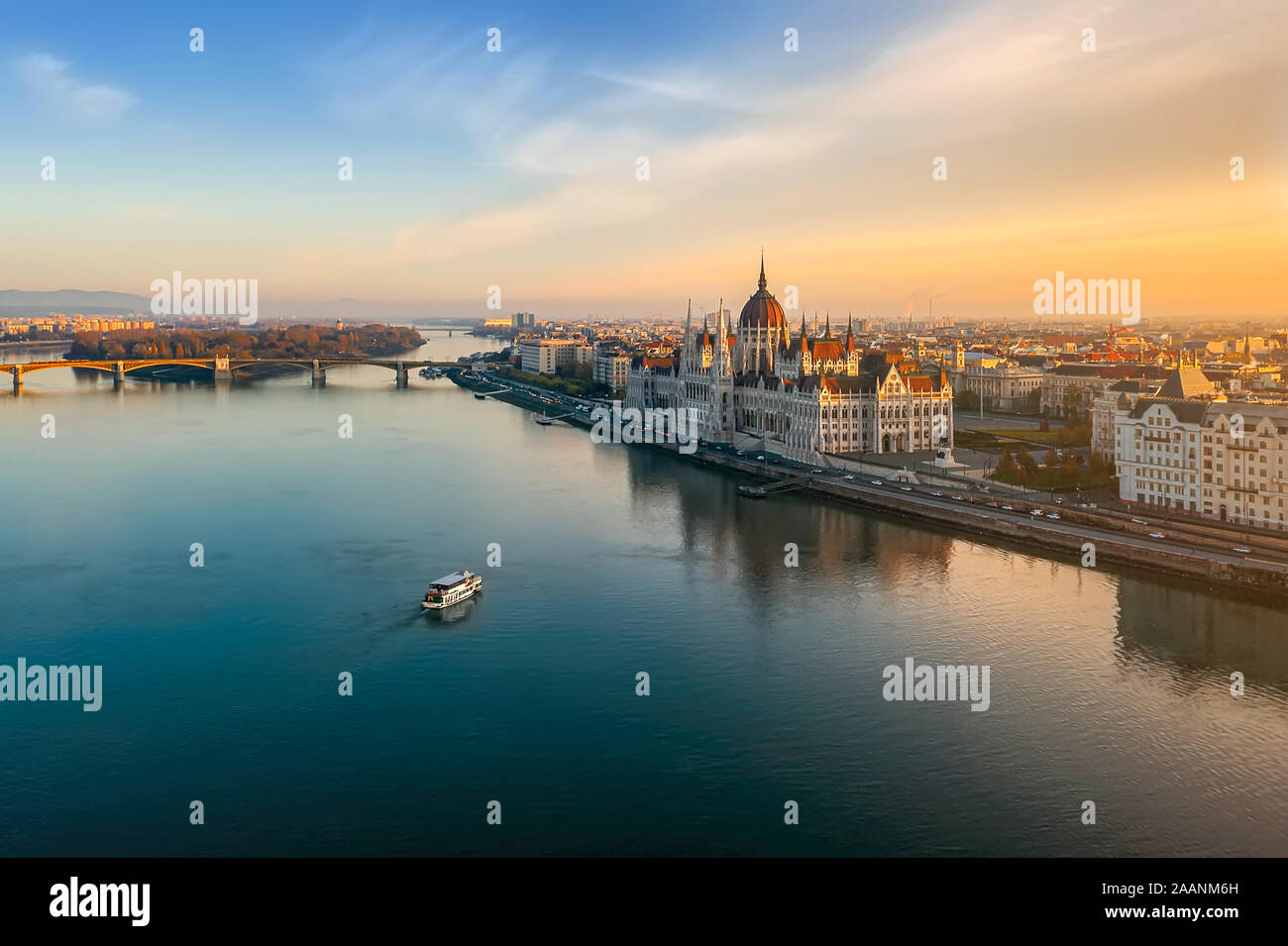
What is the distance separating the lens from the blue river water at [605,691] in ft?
24.2

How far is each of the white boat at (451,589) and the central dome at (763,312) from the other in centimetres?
1956

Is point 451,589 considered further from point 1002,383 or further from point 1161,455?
point 1002,383

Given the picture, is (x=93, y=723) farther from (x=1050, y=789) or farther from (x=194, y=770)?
(x=1050, y=789)

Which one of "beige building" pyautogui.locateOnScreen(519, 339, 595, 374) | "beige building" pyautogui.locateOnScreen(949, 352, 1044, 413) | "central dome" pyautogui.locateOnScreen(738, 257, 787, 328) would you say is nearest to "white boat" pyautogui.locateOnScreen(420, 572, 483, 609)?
"central dome" pyautogui.locateOnScreen(738, 257, 787, 328)

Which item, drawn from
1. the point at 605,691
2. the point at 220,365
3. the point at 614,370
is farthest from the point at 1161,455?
the point at 220,365

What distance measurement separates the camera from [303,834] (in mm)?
7203

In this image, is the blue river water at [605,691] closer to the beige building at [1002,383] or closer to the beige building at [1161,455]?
the beige building at [1161,455]

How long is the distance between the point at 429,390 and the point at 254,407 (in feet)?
36.8

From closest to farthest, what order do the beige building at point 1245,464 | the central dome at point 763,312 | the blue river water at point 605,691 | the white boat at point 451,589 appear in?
the blue river water at point 605,691
the white boat at point 451,589
the beige building at point 1245,464
the central dome at point 763,312

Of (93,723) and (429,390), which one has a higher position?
(429,390)

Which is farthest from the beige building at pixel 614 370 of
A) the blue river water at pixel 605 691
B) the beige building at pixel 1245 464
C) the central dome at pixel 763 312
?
the beige building at pixel 1245 464

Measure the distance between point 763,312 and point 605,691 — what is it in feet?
74.1

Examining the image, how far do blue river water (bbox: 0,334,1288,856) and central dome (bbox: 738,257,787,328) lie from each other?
43.8 feet
